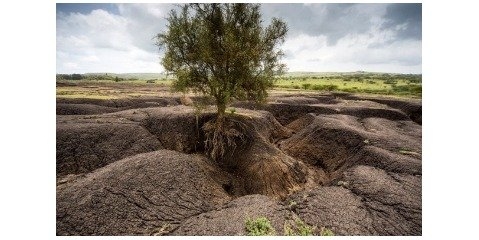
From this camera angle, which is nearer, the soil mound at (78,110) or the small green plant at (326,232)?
the small green plant at (326,232)

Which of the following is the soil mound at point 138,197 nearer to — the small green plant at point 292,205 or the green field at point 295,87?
the small green plant at point 292,205

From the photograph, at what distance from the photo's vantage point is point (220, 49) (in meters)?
16.5

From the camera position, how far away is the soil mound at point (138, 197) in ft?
31.4

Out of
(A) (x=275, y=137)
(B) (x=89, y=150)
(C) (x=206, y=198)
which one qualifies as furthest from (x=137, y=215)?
(A) (x=275, y=137)

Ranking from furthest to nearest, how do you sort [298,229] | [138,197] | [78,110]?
1. [78,110]
2. [138,197]
3. [298,229]

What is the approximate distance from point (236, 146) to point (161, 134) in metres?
5.73

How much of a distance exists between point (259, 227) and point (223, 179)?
6890 millimetres

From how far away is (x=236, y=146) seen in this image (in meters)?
19.1

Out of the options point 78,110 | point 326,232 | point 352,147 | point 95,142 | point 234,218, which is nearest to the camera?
point 326,232

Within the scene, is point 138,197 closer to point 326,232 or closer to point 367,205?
point 326,232

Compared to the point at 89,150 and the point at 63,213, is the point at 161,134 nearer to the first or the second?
the point at 89,150

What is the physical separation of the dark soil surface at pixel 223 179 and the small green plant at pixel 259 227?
269 mm

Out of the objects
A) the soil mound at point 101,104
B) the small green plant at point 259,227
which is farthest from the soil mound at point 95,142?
the small green plant at point 259,227

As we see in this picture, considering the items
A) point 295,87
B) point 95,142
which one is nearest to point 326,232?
point 95,142
